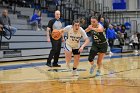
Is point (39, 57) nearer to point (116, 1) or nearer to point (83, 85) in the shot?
point (83, 85)

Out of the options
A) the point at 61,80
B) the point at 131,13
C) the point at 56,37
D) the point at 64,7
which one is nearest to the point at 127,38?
the point at 131,13

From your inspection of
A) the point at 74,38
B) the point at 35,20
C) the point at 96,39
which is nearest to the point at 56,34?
the point at 74,38

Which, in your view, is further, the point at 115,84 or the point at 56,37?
the point at 56,37

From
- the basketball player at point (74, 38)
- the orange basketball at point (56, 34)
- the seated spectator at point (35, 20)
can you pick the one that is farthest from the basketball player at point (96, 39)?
the seated spectator at point (35, 20)

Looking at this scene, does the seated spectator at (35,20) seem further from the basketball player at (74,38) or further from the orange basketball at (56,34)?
the basketball player at (74,38)

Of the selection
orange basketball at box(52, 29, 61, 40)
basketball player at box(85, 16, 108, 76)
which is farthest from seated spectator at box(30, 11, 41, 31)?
basketball player at box(85, 16, 108, 76)

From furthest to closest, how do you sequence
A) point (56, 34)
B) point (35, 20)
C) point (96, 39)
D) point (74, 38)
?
point (35, 20) → point (56, 34) → point (96, 39) → point (74, 38)

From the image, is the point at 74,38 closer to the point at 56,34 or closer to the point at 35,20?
the point at 56,34

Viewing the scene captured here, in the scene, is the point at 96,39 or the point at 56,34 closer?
the point at 96,39

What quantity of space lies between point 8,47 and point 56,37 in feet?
13.3

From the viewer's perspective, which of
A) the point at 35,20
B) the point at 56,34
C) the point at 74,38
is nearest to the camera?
the point at 74,38

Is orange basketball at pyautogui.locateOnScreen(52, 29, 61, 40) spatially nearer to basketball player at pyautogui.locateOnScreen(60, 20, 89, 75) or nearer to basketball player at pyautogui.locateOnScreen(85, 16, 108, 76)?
basketball player at pyautogui.locateOnScreen(60, 20, 89, 75)

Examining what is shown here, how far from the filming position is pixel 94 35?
8.77m

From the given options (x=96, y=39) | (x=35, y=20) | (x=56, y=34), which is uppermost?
(x=35, y=20)
